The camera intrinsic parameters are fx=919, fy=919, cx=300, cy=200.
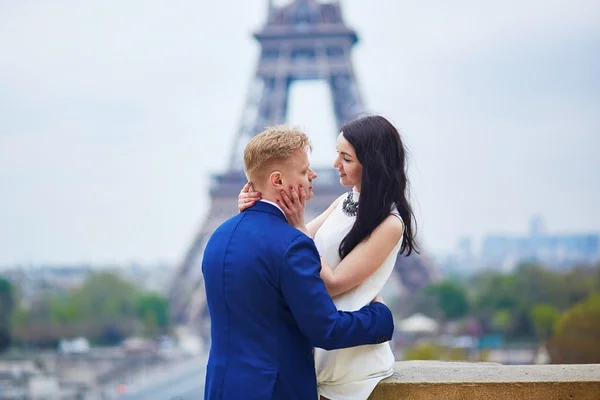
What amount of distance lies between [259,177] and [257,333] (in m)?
0.40

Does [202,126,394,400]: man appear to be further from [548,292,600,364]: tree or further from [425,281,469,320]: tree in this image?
[425,281,469,320]: tree

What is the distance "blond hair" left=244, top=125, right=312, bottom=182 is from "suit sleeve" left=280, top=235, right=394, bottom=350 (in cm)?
22

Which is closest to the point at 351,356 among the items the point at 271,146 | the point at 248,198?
the point at 248,198

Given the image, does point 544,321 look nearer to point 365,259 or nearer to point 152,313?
point 152,313

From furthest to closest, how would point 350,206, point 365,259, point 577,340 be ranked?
point 577,340 < point 350,206 < point 365,259

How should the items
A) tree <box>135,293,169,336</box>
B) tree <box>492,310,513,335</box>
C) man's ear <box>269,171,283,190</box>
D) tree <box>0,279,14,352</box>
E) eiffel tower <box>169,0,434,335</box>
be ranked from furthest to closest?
tree <box>135,293,169,336</box>, tree <box>492,310,513,335</box>, tree <box>0,279,14,352</box>, eiffel tower <box>169,0,434,335</box>, man's ear <box>269,171,283,190</box>

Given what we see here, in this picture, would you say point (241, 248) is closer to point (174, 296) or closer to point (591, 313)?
point (591, 313)

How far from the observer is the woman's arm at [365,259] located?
8.07 feet

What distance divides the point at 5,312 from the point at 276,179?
3333 centimetres

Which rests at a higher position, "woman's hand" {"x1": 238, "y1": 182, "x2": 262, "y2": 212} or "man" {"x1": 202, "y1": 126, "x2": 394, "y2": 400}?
"woman's hand" {"x1": 238, "y1": 182, "x2": 262, "y2": 212}

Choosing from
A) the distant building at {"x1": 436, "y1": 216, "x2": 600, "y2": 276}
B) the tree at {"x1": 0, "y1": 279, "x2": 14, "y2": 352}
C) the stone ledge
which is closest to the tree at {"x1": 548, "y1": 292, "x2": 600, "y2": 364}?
the tree at {"x1": 0, "y1": 279, "x2": 14, "y2": 352}

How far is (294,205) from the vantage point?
241cm

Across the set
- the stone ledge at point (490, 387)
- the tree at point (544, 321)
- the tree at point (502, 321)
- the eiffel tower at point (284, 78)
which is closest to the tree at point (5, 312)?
the eiffel tower at point (284, 78)

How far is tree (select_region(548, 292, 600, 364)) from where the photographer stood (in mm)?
22859
